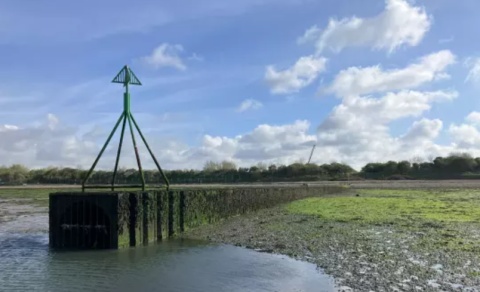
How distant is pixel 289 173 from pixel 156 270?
11448 centimetres

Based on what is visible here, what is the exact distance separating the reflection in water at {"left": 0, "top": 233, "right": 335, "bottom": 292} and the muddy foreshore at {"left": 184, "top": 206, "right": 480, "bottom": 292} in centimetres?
83

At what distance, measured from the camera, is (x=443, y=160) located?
116938mm

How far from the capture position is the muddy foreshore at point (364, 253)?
9133 millimetres

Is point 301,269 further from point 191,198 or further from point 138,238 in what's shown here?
point 191,198

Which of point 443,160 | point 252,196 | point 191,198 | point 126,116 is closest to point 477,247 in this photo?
point 191,198

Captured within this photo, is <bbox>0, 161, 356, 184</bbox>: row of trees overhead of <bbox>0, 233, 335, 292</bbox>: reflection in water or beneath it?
overhead

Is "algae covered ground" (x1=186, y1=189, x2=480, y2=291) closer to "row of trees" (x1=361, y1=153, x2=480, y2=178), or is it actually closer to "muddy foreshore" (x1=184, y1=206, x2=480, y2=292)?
"muddy foreshore" (x1=184, y1=206, x2=480, y2=292)

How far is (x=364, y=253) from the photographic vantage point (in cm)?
1217

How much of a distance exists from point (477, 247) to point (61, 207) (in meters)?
13.9

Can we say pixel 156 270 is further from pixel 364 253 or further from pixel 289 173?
pixel 289 173

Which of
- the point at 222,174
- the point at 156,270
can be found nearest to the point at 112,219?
the point at 156,270

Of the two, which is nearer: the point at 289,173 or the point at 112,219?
the point at 112,219

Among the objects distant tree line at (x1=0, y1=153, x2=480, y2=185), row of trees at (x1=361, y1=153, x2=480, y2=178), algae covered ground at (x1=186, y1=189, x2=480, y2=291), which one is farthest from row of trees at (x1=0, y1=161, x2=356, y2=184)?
algae covered ground at (x1=186, y1=189, x2=480, y2=291)

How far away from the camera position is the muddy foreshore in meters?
9.13
